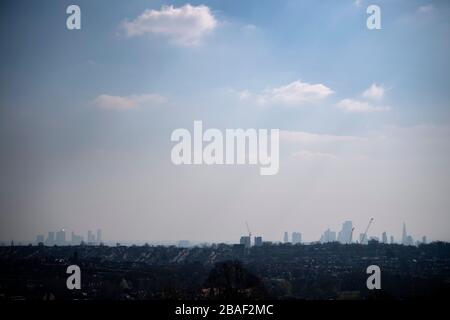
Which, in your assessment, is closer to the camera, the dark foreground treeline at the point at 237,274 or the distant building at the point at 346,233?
the dark foreground treeline at the point at 237,274

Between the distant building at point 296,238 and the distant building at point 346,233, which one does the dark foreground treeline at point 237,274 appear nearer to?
the distant building at point 346,233

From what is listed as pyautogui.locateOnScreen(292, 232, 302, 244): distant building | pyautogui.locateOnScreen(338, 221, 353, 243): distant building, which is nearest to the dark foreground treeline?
pyautogui.locateOnScreen(338, 221, 353, 243): distant building

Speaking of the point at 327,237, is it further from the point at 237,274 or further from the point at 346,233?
the point at 237,274

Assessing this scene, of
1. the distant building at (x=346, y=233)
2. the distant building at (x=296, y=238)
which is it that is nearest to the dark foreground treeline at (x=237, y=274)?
the distant building at (x=346, y=233)

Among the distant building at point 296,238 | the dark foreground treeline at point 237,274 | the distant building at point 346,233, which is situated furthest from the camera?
the distant building at point 296,238

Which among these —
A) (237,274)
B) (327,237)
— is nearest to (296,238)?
→ (327,237)
